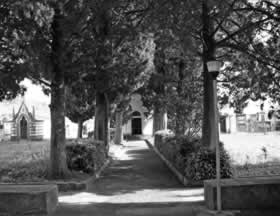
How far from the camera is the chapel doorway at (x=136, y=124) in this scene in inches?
1777

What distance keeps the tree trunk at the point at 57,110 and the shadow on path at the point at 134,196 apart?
4.24 ft

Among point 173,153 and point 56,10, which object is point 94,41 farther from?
point 173,153

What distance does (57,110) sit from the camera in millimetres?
10867

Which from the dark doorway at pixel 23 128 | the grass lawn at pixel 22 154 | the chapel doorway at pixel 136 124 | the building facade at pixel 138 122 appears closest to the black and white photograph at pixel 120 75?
the grass lawn at pixel 22 154

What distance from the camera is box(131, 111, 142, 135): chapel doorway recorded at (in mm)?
45128

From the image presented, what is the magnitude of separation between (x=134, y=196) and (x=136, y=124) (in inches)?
1418

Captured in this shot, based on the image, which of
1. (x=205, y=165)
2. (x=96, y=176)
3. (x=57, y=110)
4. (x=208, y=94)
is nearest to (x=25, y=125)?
(x=96, y=176)

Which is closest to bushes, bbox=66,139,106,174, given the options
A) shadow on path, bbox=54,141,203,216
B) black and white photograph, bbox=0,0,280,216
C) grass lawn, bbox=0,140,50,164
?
black and white photograph, bbox=0,0,280,216

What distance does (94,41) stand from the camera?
11.5 m

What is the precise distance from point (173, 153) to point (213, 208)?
8199mm

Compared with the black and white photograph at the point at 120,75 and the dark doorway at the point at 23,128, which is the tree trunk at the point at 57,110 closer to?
the black and white photograph at the point at 120,75

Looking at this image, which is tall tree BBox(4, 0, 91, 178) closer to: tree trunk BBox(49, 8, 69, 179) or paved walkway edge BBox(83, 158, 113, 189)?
tree trunk BBox(49, 8, 69, 179)

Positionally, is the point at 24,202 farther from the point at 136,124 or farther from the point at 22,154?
the point at 136,124

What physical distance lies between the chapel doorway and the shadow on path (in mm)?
29839
